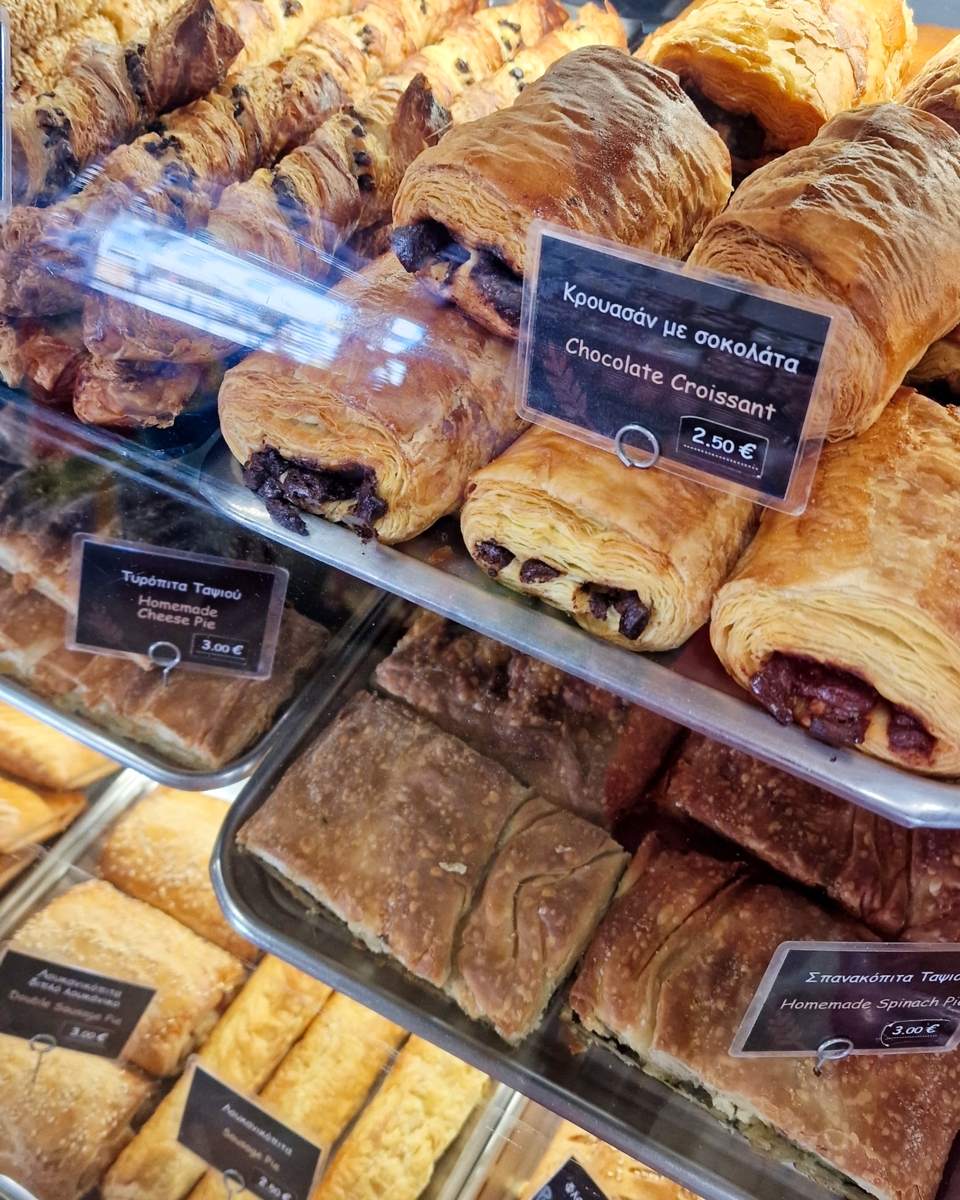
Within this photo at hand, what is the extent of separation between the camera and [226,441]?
5.63 feet

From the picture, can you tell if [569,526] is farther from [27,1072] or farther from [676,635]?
[27,1072]

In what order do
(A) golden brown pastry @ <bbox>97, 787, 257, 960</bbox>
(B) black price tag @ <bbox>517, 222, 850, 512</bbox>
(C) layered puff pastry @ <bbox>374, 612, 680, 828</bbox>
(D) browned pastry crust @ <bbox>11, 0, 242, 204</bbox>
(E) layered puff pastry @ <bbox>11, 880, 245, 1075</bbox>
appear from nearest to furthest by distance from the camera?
1. (B) black price tag @ <bbox>517, 222, 850, 512</bbox>
2. (D) browned pastry crust @ <bbox>11, 0, 242, 204</bbox>
3. (C) layered puff pastry @ <bbox>374, 612, 680, 828</bbox>
4. (E) layered puff pastry @ <bbox>11, 880, 245, 1075</bbox>
5. (A) golden brown pastry @ <bbox>97, 787, 257, 960</bbox>

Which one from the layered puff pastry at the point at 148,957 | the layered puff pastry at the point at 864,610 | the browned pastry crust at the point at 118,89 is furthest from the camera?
the layered puff pastry at the point at 148,957

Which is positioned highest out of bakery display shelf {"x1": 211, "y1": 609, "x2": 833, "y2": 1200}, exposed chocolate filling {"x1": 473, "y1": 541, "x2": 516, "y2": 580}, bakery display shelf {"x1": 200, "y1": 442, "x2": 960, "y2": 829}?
exposed chocolate filling {"x1": 473, "y1": 541, "x2": 516, "y2": 580}

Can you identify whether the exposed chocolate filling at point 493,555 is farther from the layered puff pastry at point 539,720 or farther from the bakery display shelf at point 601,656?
the layered puff pastry at point 539,720

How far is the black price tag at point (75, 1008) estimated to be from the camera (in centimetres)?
196

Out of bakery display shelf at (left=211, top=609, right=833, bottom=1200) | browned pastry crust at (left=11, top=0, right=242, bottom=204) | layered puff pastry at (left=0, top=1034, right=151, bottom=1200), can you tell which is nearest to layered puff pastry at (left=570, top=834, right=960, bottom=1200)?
bakery display shelf at (left=211, top=609, right=833, bottom=1200)

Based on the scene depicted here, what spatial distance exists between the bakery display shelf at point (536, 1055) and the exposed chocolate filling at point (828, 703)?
754mm

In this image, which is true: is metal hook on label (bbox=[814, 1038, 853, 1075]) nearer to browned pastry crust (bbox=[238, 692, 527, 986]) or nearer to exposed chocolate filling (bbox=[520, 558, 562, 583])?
browned pastry crust (bbox=[238, 692, 527, 986])

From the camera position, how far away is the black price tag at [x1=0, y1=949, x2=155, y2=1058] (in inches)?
77.0

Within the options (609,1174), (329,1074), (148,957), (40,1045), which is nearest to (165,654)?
(148,957)

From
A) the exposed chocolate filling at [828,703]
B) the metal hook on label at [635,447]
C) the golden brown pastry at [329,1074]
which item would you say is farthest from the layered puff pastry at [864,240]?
the golden brown pastry at [329,1074]

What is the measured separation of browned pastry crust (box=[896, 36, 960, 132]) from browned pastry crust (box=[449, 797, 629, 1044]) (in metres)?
1.53

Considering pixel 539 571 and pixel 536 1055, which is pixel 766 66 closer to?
pixel 539 571
